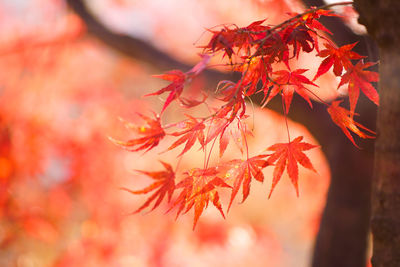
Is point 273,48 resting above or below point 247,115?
above

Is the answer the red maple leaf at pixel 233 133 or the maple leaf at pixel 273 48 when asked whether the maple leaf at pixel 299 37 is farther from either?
the red maple leaf at pixel 233 133

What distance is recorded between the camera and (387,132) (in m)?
0.68

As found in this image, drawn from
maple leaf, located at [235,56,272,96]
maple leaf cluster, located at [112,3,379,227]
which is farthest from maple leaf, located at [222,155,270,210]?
maple leaf, located at [235,56,272,96]

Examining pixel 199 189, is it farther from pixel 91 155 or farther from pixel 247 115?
pixel 91 155

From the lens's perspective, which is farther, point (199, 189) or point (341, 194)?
point (341, 194)

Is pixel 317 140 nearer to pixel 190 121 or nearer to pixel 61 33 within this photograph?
pixel 190 121

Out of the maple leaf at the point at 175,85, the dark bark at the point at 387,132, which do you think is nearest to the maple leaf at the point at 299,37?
the dark bark at the point at 387,132

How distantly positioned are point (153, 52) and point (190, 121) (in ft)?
4.56

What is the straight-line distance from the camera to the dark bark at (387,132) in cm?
66

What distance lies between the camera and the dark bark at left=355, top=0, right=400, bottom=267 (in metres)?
0.66

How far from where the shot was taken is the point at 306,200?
3.31m

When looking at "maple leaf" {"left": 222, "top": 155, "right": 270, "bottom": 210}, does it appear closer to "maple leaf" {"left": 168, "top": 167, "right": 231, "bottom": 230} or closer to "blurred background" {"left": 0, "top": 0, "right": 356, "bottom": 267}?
"maple leaf" {"left": 168, "top": 167, "right": 231, "bottom": 230}

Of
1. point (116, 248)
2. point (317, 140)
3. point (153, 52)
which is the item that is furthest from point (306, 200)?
point (153, 52)

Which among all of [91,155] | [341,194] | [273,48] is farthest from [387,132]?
[91,155]
